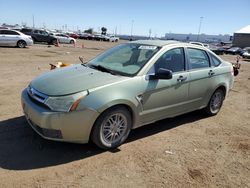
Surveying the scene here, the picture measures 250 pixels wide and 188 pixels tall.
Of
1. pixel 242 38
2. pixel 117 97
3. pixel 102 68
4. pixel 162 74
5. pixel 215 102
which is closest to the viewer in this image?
pixel 117 97

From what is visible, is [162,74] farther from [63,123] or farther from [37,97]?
[37,97]

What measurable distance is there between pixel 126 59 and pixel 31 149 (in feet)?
7.20

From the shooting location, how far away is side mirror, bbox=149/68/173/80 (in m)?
4.19

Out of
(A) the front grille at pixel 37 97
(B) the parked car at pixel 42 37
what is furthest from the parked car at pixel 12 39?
(A) the front grille at pixel 37 97

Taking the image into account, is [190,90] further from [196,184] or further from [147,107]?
[196,184]

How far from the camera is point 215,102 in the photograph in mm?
5945

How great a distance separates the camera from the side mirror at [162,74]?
419cm

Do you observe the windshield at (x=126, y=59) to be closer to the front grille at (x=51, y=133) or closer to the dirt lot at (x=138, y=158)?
the dirt lot at (x=138, y=158)

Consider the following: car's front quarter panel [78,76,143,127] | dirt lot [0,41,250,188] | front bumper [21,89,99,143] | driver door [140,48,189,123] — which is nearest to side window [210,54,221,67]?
driver door [140,48,189,123]

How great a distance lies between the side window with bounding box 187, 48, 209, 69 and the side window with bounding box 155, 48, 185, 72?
241 millimetres

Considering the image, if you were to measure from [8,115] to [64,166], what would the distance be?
223 cm

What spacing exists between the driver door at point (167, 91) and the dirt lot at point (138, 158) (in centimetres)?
46

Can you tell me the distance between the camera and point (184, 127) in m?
5.27

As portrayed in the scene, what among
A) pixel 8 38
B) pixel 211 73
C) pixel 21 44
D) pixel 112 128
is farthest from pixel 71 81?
pixel 21 44
